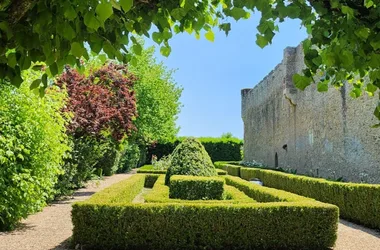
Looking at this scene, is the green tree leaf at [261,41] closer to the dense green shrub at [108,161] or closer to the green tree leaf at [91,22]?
the green tree leaf at [91,22]

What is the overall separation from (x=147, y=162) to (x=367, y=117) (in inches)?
953

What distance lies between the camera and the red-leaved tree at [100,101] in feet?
40.8

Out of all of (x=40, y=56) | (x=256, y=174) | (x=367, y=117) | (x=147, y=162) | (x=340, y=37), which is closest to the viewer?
(x=40, y=56)

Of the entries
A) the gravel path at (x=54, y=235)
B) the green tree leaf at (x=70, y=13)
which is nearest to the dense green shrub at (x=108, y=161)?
the gravel path at (x=54, y=235)

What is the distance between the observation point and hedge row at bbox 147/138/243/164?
112 ft

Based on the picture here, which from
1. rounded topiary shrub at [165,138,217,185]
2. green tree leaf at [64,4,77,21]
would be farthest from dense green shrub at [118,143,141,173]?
green tree leaf at [64,4,77,21]

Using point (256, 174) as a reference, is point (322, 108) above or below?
above

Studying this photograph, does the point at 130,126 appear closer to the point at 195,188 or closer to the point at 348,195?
the point at 195,188

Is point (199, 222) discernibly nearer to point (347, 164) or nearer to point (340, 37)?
point (340, 37)

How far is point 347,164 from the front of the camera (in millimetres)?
13906

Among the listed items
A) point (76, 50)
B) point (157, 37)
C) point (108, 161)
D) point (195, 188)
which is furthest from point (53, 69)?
point (108, 161)

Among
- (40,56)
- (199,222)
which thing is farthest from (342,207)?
(40,56)

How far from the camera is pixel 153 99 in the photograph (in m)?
28.2

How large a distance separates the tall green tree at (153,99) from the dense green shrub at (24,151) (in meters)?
18.1
